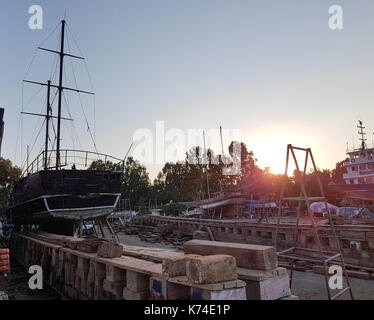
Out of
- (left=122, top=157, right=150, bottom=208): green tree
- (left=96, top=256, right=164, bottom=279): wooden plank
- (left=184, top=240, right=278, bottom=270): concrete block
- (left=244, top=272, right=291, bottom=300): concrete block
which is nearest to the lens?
(left=244, top=272, right=291, bottom=300): concrete block

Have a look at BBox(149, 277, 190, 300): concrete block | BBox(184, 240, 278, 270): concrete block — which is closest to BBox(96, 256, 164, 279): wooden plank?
BBox(149, 277, 190, 300): concrete block

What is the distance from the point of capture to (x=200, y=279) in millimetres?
3475

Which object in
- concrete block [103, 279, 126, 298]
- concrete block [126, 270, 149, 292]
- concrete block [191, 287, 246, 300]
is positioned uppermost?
concrete block [191, 287, 246, 300]

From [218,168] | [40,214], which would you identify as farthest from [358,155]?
[40,214]

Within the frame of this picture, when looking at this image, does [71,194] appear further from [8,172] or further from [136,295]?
[8,172]

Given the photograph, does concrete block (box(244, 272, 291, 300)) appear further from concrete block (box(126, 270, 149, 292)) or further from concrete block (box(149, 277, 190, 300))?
concrete block (box(126, 270, 149, 292))

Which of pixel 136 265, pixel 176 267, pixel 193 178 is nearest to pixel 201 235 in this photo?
pixel 136 265

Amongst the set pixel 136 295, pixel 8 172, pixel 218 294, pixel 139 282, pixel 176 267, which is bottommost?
pixel 136 295

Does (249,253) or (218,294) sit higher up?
(249,253)

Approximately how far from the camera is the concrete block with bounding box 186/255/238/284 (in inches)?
135

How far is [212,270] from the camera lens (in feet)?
11.3

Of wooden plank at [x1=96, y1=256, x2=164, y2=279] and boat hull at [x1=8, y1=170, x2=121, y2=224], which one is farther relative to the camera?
boat hull at [x1=8, y1=170, x2=121, y2=224]
